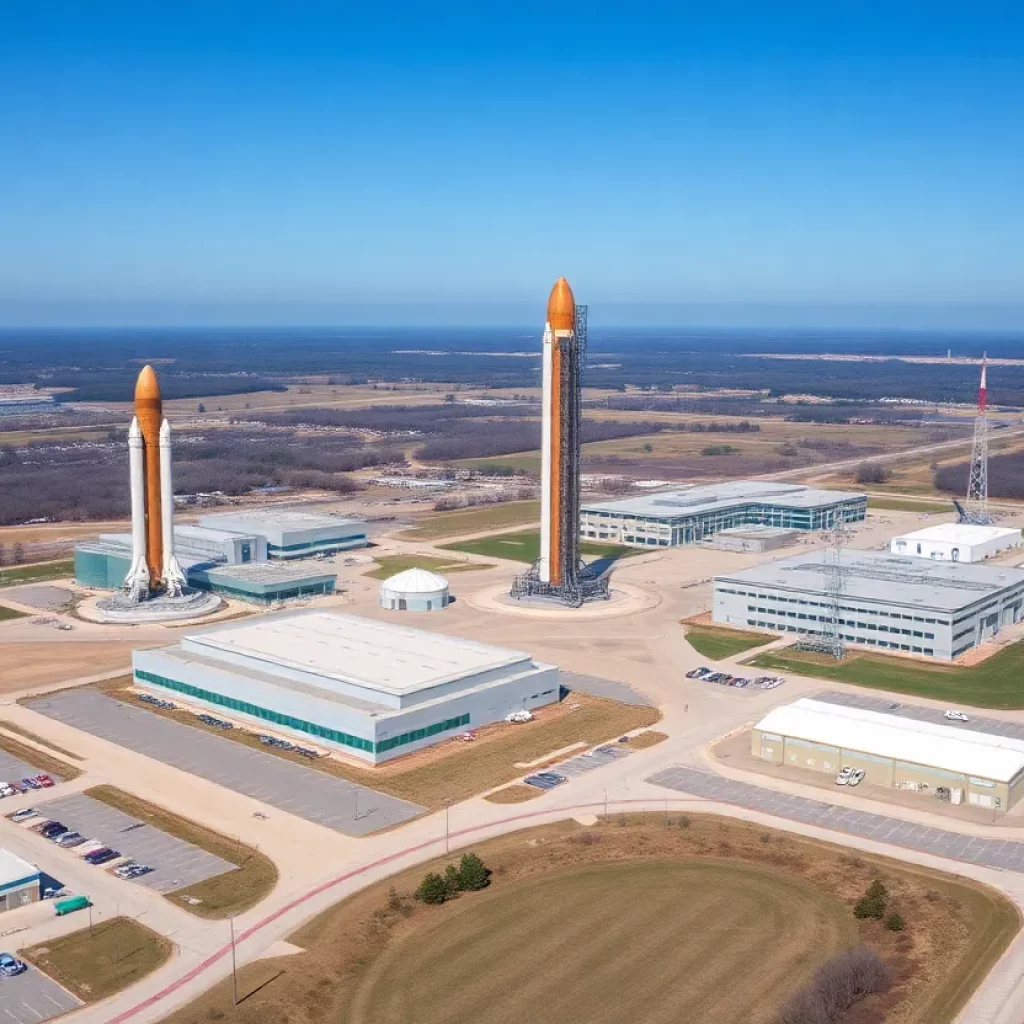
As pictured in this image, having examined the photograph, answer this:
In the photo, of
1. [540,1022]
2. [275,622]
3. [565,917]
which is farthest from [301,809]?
[275,622]

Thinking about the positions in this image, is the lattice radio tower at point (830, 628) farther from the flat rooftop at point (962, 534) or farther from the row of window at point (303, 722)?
the row of window at point (303, 722)

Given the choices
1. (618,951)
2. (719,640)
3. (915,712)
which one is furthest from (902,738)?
(719,640)

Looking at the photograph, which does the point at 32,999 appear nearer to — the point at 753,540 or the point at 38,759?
the point at 38,759

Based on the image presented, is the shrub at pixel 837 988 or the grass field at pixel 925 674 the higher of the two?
the shrub at pixel 837 988

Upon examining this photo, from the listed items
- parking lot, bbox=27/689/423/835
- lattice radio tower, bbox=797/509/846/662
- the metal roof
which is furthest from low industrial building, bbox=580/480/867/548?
parking lot, bbox=27/689/423/835

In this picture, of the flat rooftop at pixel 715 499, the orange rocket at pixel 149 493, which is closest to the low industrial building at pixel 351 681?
the orange rocket at pixel 149 493
